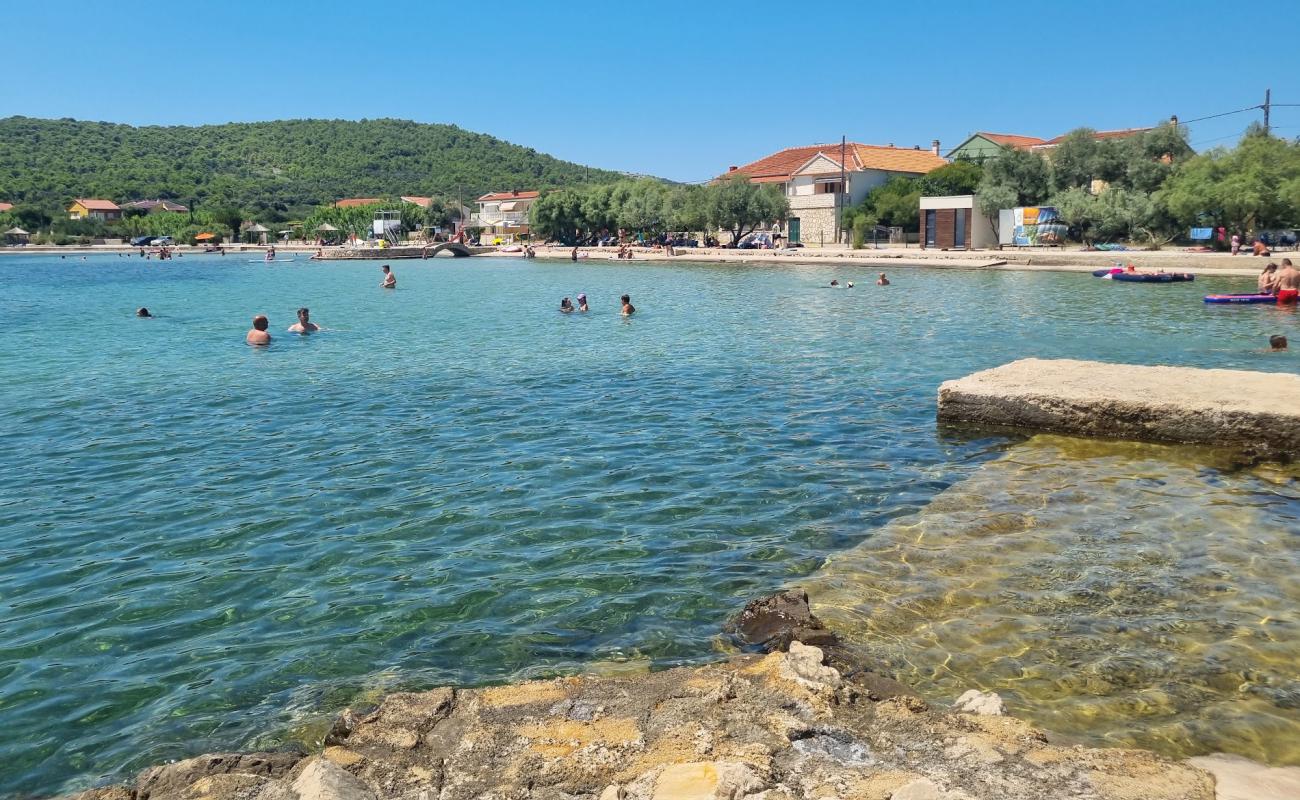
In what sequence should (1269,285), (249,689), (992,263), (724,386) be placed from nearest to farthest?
(249,689)
(724,386)
(1269,285)
(992,263)

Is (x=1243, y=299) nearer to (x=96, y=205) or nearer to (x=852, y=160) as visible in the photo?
(x=852, y=160)

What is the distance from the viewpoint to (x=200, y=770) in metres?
4.07

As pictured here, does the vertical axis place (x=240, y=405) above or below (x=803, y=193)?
below

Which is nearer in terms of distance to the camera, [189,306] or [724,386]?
[724,386]

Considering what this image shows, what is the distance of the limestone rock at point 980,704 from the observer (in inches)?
175

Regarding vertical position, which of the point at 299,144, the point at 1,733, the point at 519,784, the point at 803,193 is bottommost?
the point at 1,733

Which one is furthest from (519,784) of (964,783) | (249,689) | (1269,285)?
(1269,285)

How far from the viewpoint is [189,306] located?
115 feet

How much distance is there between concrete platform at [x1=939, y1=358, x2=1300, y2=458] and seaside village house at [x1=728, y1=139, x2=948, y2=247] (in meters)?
60.5

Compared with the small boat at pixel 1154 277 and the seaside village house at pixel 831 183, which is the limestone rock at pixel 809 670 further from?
the seaside village house at pixel 831 183

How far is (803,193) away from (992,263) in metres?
33.4

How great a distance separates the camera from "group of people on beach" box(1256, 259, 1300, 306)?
25.4 m

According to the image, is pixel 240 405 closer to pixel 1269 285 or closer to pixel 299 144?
pixel 1269 285

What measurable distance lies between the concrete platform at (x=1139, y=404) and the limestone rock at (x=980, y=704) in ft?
22.4
